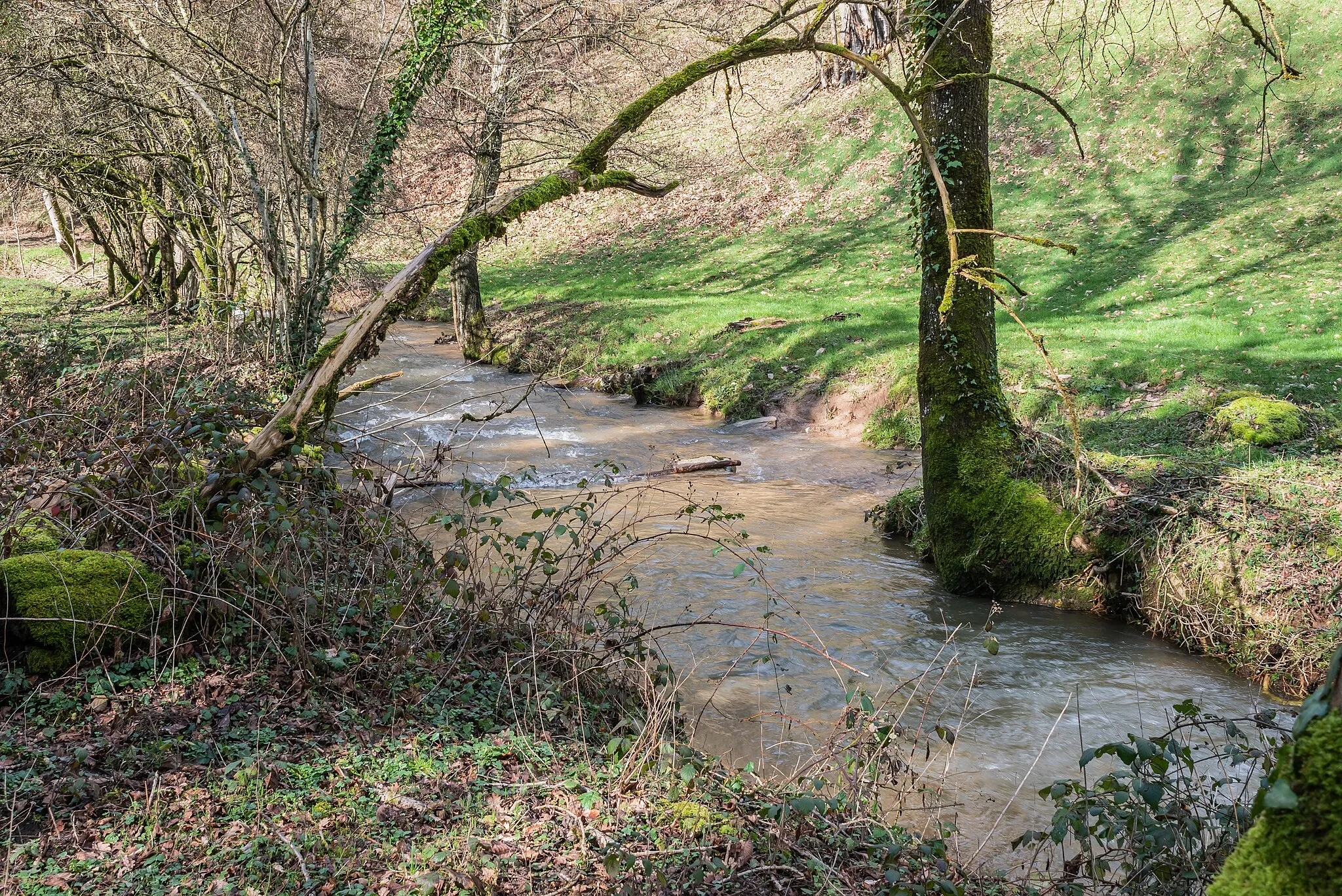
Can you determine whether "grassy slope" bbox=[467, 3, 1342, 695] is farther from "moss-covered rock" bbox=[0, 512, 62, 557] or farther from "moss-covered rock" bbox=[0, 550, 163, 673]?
"moss-covered rock" bbox=[0, 512, 62, 557]

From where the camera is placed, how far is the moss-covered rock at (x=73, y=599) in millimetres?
4480

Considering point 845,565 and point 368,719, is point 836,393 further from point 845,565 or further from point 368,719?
point 368,719

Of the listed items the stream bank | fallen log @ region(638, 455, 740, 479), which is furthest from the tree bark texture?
fallen log @ region(638, 455, 740, 479)

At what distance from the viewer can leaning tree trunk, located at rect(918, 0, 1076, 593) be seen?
309 inches

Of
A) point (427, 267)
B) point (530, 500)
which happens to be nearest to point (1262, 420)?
point (530, 500)

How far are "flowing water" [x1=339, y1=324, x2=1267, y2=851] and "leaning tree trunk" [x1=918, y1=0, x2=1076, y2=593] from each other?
503mm

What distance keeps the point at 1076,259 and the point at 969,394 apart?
39.8 ft

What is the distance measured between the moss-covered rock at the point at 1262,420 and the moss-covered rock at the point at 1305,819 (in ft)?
29.2

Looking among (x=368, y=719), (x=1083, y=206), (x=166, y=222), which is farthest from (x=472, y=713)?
(x=1083, y=206)

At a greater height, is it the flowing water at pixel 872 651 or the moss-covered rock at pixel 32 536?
the moss-covered rock at pixel 32 536

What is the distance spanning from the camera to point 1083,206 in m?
19.9

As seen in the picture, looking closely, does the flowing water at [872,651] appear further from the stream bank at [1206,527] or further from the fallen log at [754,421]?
the fallen log at [754,421]

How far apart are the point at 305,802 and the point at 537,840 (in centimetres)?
109

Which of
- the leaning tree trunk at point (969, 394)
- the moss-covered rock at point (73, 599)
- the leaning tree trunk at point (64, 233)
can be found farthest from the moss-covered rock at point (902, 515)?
the leaning tree trunk at point (64, 233)
